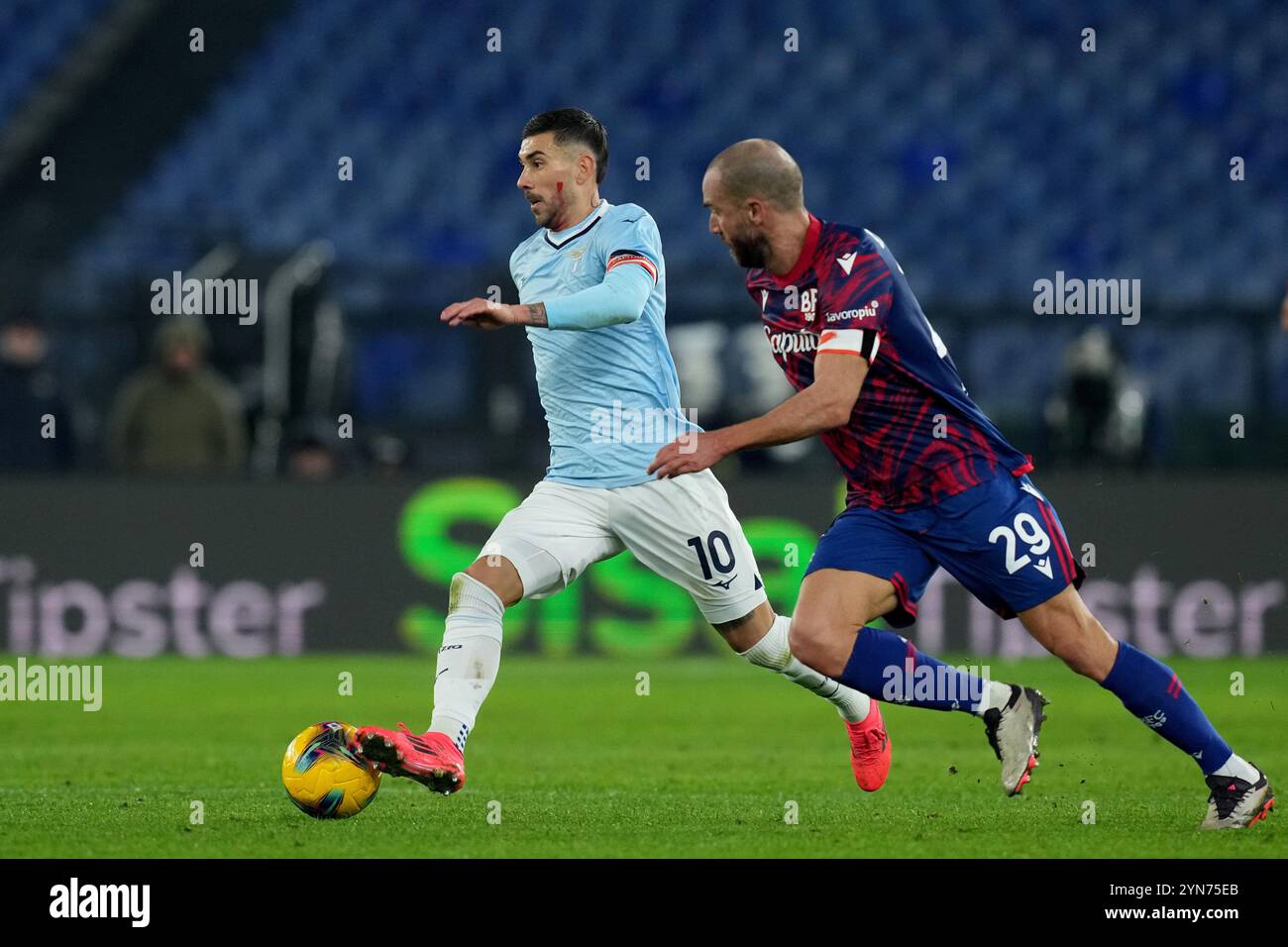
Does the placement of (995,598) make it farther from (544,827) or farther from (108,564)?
(108,564)

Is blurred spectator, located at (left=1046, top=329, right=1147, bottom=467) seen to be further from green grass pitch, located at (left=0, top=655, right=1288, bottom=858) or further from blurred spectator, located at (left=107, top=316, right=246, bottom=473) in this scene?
blurred spectator, located at (left=107, top=316, right=246, bottom=473)

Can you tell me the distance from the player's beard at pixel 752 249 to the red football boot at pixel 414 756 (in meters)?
1.59

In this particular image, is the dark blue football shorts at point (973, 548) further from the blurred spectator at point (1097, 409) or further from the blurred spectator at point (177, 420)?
the blurred spectator at point (177, 420)

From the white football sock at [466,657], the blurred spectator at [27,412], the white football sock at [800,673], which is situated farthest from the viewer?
the blurred spectator at [27,412]

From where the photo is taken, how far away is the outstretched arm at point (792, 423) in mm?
5359

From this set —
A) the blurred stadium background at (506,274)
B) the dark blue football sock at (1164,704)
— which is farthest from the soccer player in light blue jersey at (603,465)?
the blurred stadium background at (506,274)

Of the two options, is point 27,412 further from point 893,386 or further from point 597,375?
point 893,386

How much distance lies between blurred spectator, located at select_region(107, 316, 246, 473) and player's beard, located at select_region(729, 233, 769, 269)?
7068 millimetres

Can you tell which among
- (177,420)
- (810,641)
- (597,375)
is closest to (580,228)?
(597,375)

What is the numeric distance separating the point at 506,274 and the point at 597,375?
18.7 ft

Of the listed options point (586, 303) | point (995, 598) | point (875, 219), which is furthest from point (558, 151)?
point (875, 219)

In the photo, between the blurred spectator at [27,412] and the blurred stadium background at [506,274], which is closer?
the blurred stadium background at [506,274]

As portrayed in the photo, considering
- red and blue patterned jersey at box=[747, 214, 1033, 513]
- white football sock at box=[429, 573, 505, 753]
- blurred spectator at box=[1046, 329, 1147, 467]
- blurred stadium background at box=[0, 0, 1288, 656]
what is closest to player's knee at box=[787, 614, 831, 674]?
red and blue patterned jersey at box=[747, 214, 1033, 513]

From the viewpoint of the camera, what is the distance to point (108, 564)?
464 inches
